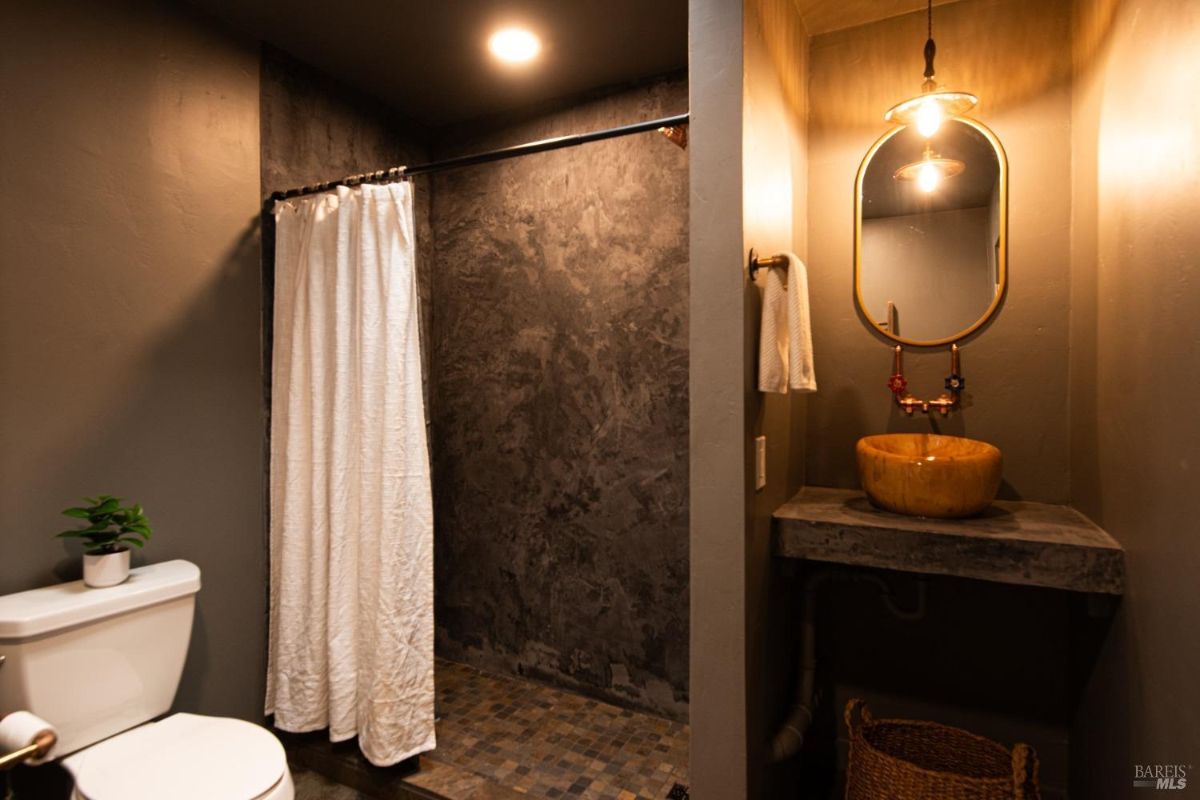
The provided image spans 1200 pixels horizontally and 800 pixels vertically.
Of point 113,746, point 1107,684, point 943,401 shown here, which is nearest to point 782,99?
point 943,401

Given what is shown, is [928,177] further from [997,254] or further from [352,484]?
[352,484]

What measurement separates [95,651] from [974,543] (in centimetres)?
222

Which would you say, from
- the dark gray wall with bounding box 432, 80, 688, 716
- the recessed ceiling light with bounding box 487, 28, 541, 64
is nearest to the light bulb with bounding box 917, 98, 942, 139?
the dark gray wall with bounding box 432, 80, 688, 716

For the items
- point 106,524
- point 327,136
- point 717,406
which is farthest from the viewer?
point 327,136

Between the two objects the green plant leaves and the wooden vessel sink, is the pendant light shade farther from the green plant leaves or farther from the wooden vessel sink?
the green plant leaves

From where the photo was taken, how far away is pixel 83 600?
1502 millimetres

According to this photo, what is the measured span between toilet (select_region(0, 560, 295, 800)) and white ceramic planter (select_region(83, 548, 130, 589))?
21 millimetres

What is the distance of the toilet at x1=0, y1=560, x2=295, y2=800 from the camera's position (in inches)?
52.9

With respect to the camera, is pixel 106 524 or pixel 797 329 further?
pixel 106 524

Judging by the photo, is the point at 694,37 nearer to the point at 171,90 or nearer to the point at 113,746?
the point at 171,90

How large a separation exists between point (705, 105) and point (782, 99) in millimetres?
500

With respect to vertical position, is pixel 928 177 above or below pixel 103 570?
above

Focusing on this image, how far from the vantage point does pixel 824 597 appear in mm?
2027

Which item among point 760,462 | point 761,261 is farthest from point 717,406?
point 761,261
